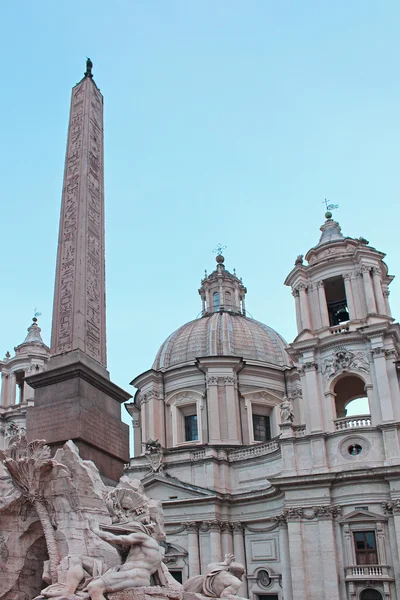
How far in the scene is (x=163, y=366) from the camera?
40.1 metres

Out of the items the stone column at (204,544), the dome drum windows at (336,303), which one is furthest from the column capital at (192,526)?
the dome drum windows at (336,303)

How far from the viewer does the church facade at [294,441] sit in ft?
88.3

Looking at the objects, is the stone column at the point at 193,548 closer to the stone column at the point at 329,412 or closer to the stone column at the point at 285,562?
the stone column at the point at 285,562

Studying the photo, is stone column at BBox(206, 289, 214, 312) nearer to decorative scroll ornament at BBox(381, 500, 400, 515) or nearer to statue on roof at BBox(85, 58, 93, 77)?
decorative scroll ornament at BBox(381, 500, 400, 515)

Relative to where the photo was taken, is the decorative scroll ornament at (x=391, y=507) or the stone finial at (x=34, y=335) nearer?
the decorative scroll ornament at (x=391, y=507)

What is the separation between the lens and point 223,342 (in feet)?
129

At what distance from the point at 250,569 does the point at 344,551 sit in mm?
5737

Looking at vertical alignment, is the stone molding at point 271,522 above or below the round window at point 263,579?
above

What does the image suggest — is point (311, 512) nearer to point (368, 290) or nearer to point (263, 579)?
point (263, 579)

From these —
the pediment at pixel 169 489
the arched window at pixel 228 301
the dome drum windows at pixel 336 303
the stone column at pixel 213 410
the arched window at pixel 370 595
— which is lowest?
the arched window at pixel 370 595

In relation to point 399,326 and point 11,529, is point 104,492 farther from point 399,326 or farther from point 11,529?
point 399,326

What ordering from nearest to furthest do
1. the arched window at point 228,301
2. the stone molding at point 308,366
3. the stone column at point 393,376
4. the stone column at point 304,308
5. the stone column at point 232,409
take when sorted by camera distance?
the stone column at point 393,376
the stone molding at point 308,366
the stone column at point 304,308
the stone column at point 232,409
the arched window at point 228,301

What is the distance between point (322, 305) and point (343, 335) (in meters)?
2.29

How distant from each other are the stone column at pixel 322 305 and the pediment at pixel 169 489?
10.1 m
